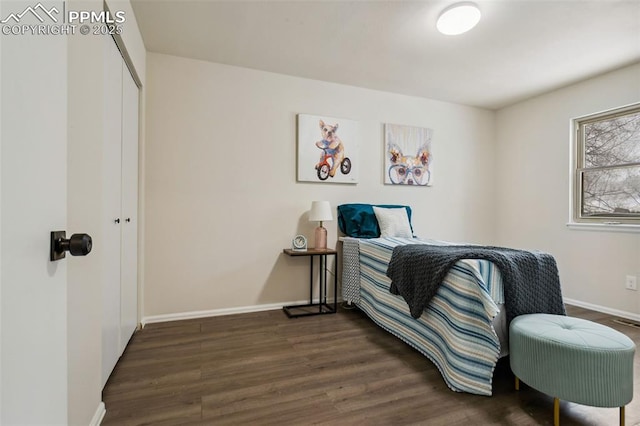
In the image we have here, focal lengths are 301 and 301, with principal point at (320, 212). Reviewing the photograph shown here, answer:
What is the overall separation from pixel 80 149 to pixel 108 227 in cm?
65

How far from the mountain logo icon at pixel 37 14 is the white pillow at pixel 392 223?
2971 millimetres

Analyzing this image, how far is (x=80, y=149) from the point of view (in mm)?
1244

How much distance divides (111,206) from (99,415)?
1.09 metres

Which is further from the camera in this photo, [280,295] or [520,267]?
[280,295]

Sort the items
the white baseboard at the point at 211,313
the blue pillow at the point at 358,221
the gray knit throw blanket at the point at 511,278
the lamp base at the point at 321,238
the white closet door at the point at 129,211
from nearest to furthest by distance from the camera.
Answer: the gray knit throw blanket at the point at 511,278, the white closet door at the point at 129,211, the white baseboard at the point at 211,313, the lamp base at the point at 321,238, the blue pillow at the point at 358,221

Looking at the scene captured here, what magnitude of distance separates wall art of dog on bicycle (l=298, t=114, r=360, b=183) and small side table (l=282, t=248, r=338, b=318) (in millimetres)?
824

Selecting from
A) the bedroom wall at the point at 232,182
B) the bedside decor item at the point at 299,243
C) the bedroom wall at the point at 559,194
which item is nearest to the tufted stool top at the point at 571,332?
the bedside decor item at the point at 299,243

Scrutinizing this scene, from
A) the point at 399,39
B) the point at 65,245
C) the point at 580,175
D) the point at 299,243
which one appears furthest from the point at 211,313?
the point at 580,175

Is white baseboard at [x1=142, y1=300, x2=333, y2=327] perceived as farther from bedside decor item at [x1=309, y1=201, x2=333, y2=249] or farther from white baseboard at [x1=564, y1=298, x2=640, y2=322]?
white baseboard at [x1=564, y1=298, x2=640, y2=322]

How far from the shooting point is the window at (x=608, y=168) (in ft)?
10.0

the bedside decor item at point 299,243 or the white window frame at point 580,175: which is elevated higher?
the white window frame at point 580,175

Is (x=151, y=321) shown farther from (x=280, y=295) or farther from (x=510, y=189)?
(x=510, y=189)

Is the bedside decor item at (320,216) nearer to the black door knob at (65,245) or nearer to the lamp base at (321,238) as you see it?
the lamp base at (321,238)

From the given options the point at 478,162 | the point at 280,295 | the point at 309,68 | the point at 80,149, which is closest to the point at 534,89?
the point at 478,162
